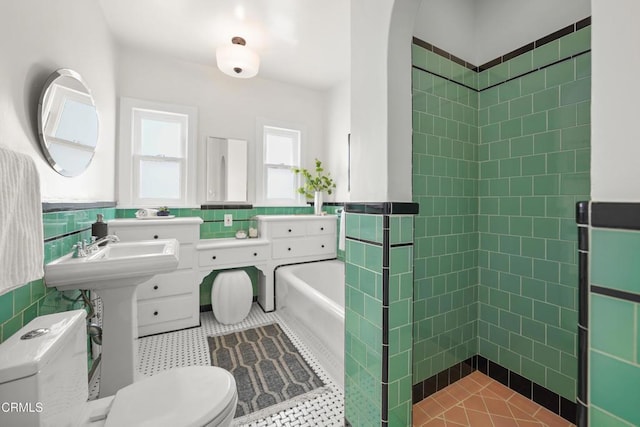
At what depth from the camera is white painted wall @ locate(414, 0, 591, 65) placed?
143cm

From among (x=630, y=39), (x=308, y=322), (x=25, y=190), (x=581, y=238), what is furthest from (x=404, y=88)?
(x=308, y=322)

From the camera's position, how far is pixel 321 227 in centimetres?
315

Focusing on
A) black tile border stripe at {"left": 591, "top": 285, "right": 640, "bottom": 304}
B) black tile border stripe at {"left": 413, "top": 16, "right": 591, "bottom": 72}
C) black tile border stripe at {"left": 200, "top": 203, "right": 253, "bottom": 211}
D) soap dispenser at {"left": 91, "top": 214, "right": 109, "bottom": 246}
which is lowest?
black tile border stripe at {"left": 591, "top": 285, "right": 640, "bottom": 304}

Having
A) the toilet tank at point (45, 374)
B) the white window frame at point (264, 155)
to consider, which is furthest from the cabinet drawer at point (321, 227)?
the toilet tank at point (45, 374)

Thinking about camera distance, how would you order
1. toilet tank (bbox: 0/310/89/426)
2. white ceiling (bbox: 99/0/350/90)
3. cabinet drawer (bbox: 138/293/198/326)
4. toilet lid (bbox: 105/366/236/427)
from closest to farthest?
toilet tank (bbox: 0/310/89/426)
toilet lid (bbox: 105/366/236/427)
white ceiling (bbox: 99/0/350/90)
cabinet drawer (bbox: 138/293/198/326)

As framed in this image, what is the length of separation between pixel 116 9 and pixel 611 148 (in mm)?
3092

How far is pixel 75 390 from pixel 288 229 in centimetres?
215

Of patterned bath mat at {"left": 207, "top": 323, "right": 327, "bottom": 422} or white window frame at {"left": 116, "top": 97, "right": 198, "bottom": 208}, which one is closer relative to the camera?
patterned bath mat at {"left": 207, "top": 323, "right": 327, "bottom": 422}

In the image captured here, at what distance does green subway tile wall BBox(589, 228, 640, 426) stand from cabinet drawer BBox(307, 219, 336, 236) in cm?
260

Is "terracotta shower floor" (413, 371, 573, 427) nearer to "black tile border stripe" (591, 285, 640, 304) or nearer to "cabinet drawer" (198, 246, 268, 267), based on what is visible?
"black tile border stripe" (591, 285, 640, 304)

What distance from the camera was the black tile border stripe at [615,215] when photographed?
512 millimetres

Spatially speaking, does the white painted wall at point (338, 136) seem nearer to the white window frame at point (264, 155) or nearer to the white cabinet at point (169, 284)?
the white window frame at point (264, 155)

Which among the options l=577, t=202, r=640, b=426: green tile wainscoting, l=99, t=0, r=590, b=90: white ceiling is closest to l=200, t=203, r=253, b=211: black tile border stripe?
l=99, t=0, r=590, b=90: white ceiling

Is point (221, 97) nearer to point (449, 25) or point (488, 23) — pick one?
point (449, 25)
